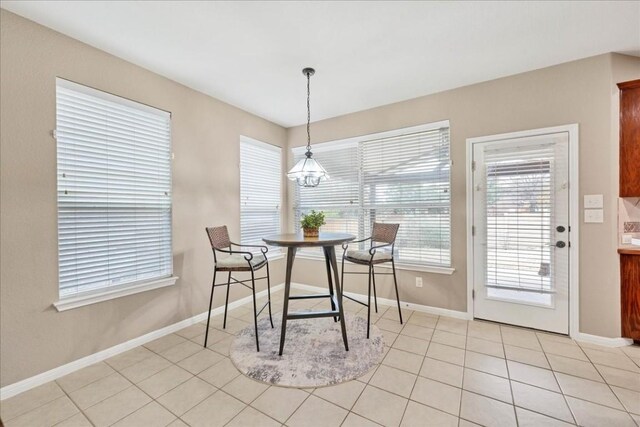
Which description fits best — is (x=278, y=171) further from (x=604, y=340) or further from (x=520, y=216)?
(x=604, y=340)

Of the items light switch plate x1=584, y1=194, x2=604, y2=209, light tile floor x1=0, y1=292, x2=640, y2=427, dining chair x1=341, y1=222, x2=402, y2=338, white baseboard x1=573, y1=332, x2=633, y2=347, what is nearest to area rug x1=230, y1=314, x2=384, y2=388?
light tile floor x1=0, y1=292, x2=640, y2=427

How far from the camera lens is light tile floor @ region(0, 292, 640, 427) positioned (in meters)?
1.66

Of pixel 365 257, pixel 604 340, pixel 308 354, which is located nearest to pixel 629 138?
pixel 604 340

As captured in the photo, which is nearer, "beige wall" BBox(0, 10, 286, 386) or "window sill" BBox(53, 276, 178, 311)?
"beige wall" BBox(0, 10, 286, 386)

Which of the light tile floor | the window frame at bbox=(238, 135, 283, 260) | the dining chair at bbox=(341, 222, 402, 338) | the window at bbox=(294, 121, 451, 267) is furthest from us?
the window frame at bbox=(238, 135, 283, 260)

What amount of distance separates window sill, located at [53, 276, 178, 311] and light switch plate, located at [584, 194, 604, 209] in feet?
13.3

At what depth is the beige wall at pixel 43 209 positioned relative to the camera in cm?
189

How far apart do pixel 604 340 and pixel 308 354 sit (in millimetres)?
2676

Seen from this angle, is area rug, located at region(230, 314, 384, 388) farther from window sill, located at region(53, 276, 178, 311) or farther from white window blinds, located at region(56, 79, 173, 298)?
white window blinds, located at region(56, 79, 173, 298)

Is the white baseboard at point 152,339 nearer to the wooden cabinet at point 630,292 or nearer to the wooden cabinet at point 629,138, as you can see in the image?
the wooden cabinet at point 630,292

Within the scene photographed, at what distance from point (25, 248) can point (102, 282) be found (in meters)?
0.59

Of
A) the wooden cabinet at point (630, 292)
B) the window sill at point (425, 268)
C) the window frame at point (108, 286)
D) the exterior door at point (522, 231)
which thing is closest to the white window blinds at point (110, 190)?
the window frame at point (108, 286)

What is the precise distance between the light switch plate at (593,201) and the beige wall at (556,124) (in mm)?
42

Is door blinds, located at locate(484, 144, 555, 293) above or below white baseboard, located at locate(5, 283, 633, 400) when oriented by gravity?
above
